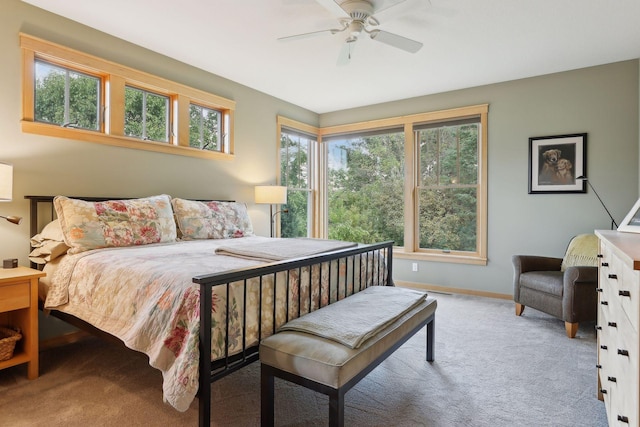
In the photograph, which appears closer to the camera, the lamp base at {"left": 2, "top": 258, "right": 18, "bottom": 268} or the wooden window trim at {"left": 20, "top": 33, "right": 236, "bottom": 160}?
the lamp base at {"left": 2, "top": 258, "right": 18, "bottom": 268}

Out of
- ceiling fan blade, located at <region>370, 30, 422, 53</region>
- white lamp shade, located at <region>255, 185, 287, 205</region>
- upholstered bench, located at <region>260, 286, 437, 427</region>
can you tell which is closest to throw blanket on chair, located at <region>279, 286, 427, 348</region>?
upholstered bench, located at <region>260, 286, 437, 427</region>

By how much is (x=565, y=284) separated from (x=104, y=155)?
414cm

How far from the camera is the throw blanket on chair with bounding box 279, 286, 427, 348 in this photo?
1.64m

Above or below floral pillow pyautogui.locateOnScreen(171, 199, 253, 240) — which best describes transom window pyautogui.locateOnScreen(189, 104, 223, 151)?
above

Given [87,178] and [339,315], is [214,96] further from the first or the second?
[339,315]

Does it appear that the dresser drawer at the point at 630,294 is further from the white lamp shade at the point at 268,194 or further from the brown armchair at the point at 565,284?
the white lamp shade at the point at 268,194

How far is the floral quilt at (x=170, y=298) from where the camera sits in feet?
4.91

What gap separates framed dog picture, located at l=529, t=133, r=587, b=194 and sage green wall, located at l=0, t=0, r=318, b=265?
3261 mm

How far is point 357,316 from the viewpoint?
1.86 metres

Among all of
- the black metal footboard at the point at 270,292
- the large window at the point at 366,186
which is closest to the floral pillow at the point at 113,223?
the black metal footboard at the point at 270,292

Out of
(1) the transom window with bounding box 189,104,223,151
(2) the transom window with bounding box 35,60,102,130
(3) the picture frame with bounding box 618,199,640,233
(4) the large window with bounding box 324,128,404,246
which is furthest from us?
(4) the large window with bounding box 324,128,404,246

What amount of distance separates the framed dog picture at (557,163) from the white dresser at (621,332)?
2.41m

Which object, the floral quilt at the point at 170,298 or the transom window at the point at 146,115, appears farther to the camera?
the transom window at the point at 146,115

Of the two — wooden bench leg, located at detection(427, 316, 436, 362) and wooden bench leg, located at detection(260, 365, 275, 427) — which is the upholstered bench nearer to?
wooden bench leg, located at detection(260, 365, 275, 427)
